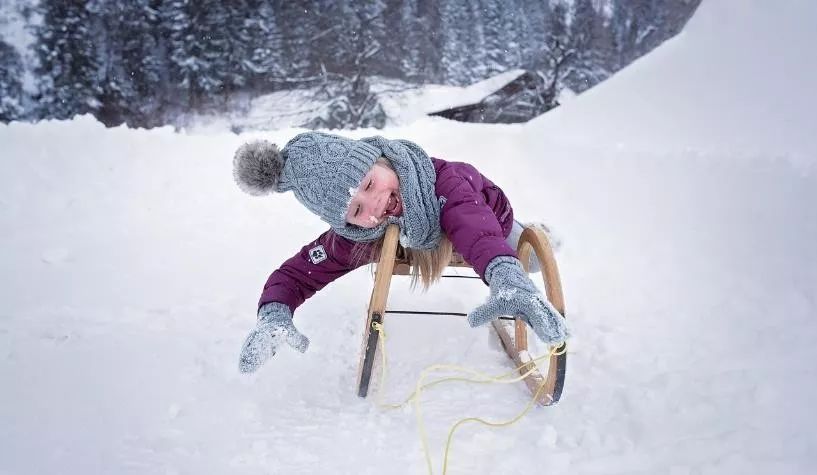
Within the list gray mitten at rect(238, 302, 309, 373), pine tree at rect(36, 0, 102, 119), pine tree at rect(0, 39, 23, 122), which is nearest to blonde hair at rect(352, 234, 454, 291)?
gray mitten at rect(238, 302, 309, 373)

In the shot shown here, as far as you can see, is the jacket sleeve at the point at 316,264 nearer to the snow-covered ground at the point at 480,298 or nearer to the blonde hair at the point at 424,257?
the blonde hair at the point at 424,257

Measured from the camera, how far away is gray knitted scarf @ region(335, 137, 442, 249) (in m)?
1.35

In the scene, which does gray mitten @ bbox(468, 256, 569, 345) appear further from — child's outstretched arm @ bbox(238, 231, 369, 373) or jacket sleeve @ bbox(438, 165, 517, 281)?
child's outstretched arm @ bbox(238, 231, 369, 373)

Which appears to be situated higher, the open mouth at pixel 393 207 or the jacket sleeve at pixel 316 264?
the open mouth at pixel 393 207

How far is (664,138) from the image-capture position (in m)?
2.99

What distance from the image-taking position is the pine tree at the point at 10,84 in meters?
2.79

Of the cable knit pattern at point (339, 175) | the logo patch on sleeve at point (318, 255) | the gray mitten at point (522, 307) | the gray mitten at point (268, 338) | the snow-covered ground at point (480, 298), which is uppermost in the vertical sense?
the cable knit pattern at point (339, 175)

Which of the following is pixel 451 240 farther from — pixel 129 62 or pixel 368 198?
pixel 129 62

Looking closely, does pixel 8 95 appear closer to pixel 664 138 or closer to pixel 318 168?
pixel 318 168

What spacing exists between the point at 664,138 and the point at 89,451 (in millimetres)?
3064

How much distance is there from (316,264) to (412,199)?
1.38 feet

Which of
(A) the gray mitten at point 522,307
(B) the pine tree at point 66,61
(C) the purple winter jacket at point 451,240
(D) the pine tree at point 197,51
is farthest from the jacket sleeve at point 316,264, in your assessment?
(B) the pine tree at point 66,61

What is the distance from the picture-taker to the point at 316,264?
1.58m

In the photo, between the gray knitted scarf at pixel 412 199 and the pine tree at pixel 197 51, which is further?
the pine tree at pixel 197 51
